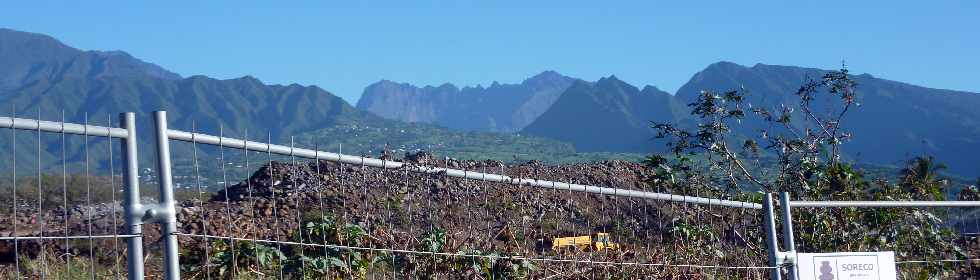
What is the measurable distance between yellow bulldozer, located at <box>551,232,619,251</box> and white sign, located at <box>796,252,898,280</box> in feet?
3.88

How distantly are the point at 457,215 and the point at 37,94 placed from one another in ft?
429

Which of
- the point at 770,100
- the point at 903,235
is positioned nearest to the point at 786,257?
the point at 903,235

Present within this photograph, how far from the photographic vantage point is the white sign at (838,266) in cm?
657

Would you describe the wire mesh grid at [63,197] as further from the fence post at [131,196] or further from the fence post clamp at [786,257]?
the fence post clamp at [786,257]

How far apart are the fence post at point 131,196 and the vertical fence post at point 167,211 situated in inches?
3.0

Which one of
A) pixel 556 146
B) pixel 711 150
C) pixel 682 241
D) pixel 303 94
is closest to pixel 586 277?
pixel 682 241

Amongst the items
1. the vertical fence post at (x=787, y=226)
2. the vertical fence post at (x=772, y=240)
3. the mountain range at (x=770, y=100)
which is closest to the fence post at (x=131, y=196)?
the vertical fence post at (x=772, y=240)

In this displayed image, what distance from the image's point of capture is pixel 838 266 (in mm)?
6598

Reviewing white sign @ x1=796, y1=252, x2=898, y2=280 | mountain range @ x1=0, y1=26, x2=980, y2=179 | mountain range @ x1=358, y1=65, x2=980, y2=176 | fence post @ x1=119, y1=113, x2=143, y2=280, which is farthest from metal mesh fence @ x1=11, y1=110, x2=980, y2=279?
mountain range @ x1=358, y1=65, x2=980, y2=176

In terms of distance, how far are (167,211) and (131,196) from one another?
0.40ft

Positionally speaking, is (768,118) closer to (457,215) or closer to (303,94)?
(457,215)

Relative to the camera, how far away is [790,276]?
659 centimetres

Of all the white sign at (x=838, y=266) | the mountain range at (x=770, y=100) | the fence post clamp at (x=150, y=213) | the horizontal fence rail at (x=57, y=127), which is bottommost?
the white sign at (x=838, y=266)

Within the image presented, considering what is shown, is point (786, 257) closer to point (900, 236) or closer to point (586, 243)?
point (586, 243)
